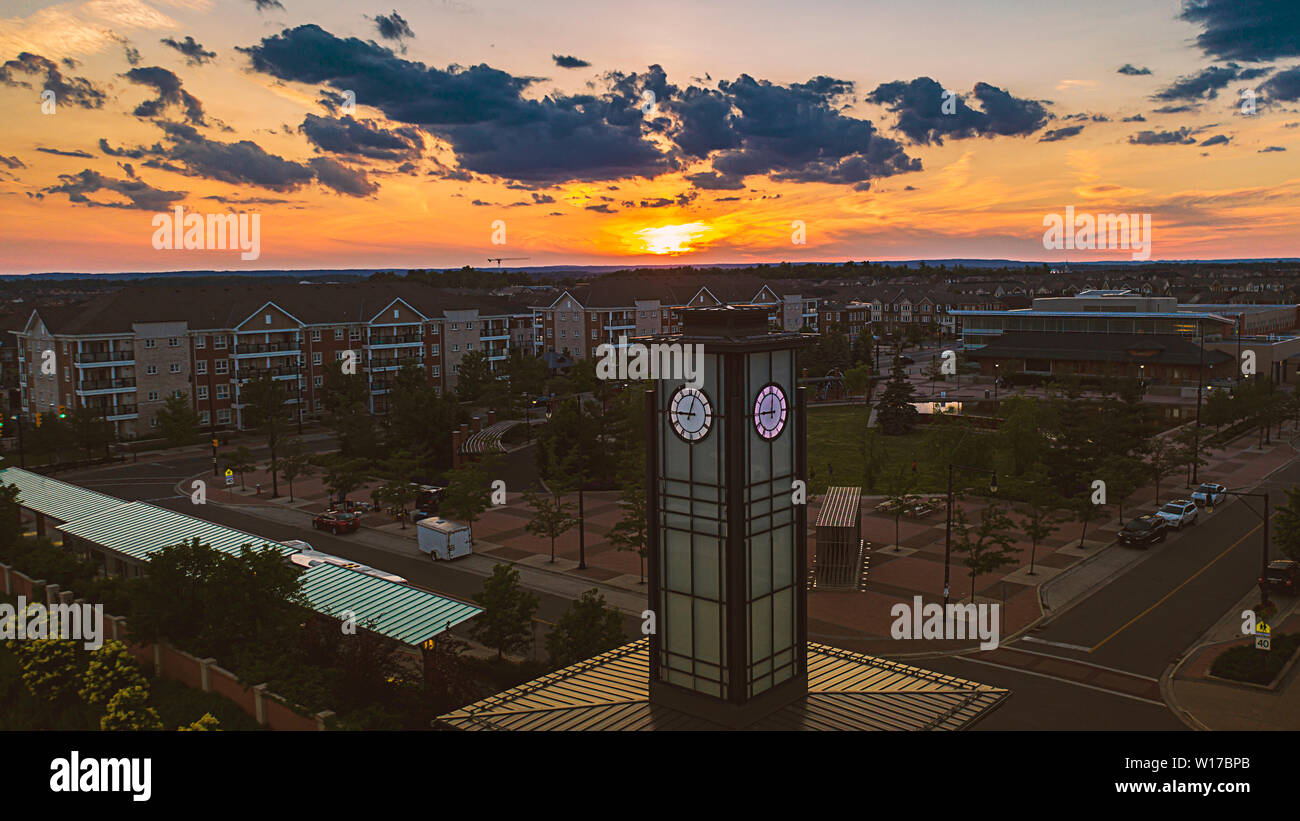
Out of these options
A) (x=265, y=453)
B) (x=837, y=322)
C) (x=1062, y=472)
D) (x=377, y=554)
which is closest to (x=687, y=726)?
(x=377, y=554)

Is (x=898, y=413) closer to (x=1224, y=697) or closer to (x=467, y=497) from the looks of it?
(x=467, y=497)

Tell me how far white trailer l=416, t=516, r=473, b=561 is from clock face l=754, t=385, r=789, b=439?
2957 cm

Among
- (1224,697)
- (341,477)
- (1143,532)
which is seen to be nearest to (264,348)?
(341,477)

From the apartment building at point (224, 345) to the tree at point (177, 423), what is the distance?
3975 mm

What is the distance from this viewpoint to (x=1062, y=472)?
52.0 metres

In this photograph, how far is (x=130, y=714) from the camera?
24.6m

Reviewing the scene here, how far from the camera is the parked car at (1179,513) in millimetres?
47875

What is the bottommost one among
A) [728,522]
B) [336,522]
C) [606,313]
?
[336,522]

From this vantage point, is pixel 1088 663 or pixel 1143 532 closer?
pixel 1088 663

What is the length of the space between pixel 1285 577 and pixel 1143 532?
7.24m

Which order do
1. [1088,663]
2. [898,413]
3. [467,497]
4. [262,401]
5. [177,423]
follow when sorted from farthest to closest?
1. [898,413]
2. [262,401]
3. [177,423]
4. [467,497]
5. [1088,663]

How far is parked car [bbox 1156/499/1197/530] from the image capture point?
47.9 m

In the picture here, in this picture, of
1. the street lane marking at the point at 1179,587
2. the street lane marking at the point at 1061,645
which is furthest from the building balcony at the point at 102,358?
the street lane marking at the point at 1179,587

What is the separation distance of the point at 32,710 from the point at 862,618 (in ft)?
92.7
